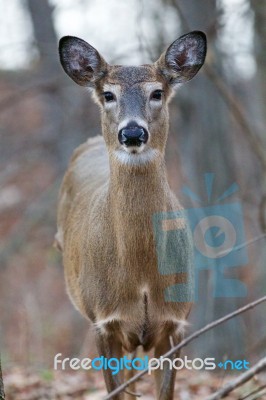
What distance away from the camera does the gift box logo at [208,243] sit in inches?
211

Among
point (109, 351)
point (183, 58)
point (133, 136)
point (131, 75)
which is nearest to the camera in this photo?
point (133, 136)

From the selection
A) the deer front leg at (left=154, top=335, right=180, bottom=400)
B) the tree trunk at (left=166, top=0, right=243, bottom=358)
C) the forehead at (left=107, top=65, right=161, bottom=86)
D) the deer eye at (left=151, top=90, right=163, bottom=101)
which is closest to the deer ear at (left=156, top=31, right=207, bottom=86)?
the forehead at (left=107, top=65, right=161, bottom=86)

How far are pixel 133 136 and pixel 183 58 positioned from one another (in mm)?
1095

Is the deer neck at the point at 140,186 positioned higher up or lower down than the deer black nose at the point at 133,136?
lower down

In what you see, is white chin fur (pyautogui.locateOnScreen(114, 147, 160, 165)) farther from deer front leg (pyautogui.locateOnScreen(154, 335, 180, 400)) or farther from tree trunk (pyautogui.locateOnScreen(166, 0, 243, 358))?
tree trunk (pyautogui.locateOnScreen(166, 0, 243, 358))

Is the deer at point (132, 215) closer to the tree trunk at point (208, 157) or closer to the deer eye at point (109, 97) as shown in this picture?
the deer eye at point (109, 97)

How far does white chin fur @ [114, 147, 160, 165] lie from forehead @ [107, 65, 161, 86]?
48 cm

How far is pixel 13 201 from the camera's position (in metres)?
18.1

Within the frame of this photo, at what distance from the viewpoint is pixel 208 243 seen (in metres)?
6.99

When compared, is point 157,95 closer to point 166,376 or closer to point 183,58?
point 183,58

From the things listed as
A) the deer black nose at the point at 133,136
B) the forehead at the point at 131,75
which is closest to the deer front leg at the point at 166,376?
the deer black nose at the point at 133,136

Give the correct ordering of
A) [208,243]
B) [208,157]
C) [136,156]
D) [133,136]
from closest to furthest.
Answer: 1. [133,136]
2. [136,156]
3. [208,243]
4. [208,157]

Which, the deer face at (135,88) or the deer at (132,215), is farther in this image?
the deer at (132,215)

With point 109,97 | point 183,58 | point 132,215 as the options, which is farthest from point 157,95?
point 132,215
